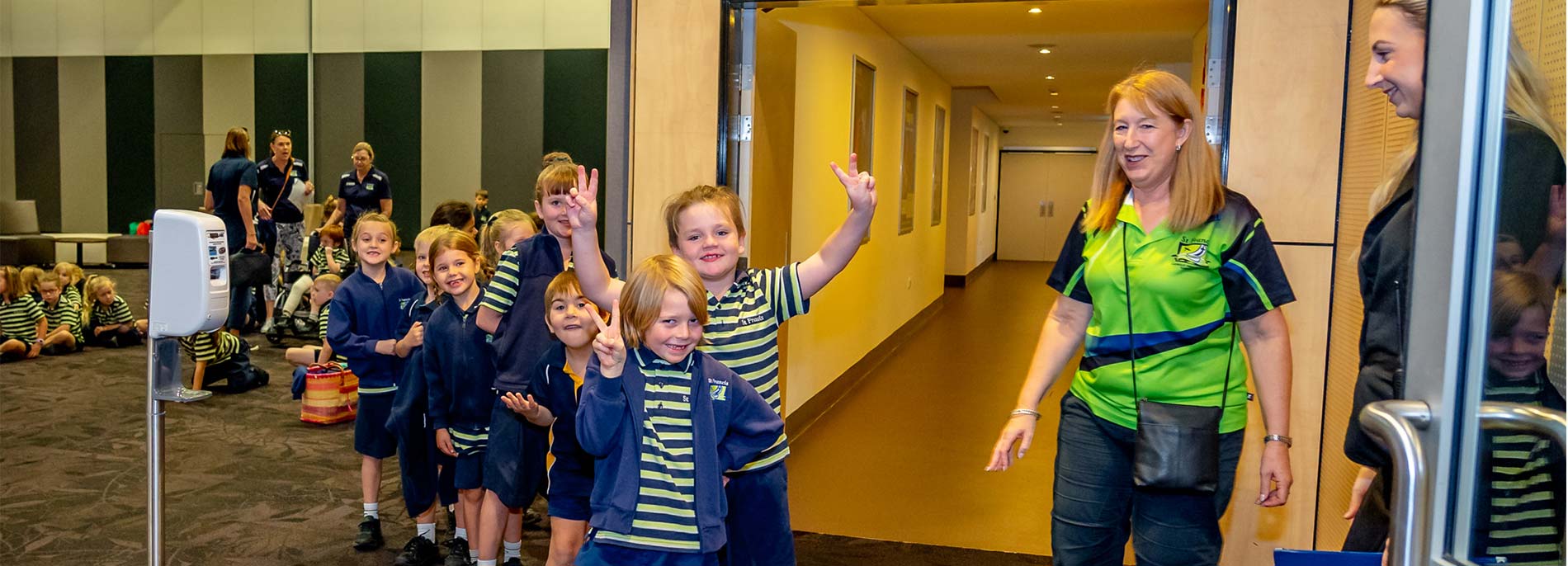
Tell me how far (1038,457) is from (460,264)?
322 cm

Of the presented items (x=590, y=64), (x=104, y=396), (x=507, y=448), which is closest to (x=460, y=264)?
(x=507, y=448)

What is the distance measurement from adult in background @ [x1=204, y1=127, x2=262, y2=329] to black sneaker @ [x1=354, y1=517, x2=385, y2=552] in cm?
476

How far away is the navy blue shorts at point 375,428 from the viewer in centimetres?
398

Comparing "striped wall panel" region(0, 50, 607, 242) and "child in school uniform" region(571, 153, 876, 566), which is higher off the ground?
"striped wall panel" region(0, 50, 607, 242)

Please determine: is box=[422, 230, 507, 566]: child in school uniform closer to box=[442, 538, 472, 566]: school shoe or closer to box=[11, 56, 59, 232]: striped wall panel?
box=[442, 538, 472, 566]: school shoe

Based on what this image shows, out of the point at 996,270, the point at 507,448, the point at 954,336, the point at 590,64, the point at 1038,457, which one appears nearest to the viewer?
the point at 507,448

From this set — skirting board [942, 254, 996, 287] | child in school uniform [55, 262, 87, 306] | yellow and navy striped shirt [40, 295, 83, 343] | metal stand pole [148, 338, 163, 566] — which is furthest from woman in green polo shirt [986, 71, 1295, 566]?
skirting board [942, 254, 996, 287]

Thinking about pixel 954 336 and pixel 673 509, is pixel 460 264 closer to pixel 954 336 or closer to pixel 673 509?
pixel 673 509

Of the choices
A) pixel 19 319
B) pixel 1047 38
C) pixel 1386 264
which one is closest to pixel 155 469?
pixel 1386 264

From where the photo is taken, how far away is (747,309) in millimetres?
2637

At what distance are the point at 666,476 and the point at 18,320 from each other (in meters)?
7.84

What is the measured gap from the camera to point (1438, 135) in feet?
3.65

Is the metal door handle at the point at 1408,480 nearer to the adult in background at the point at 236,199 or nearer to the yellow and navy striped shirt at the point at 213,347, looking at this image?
the yellow and navy striped shirt at the point at 213,347

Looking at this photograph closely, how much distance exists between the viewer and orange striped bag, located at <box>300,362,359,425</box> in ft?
19.9
